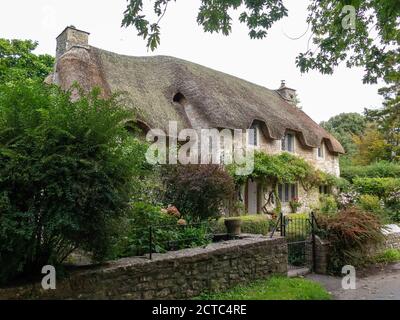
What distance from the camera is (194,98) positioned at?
18.0 meters

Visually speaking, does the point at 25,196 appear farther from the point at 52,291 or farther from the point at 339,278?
the point at 339,278

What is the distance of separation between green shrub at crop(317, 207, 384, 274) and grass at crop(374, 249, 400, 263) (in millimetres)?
1195

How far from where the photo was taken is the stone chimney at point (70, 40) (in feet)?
52.5

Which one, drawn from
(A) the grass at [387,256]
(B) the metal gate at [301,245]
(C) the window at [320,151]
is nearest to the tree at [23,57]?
(C) the window at [320,151]

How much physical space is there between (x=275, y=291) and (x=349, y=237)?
3.64 metres

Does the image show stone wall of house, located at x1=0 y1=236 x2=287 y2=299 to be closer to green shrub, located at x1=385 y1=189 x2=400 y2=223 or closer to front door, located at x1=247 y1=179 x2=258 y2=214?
front door, located at x1=247 y1=179 x2=258 y2=214

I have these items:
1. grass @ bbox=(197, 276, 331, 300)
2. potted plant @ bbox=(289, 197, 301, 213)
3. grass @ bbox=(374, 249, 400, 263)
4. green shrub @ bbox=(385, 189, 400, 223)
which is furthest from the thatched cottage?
grass @ bbox=(197, 276, 331, 300)

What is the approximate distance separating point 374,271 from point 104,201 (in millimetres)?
8274

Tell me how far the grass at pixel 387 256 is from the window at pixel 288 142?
35.4 feet

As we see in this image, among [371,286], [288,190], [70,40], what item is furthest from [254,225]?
A: [70,40]

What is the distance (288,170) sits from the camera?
1966 centimetres

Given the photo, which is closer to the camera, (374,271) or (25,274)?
(25,274)

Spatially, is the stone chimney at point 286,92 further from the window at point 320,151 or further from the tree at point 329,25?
the tree at point 329,25

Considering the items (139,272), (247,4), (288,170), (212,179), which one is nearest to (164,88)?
(288,170)
